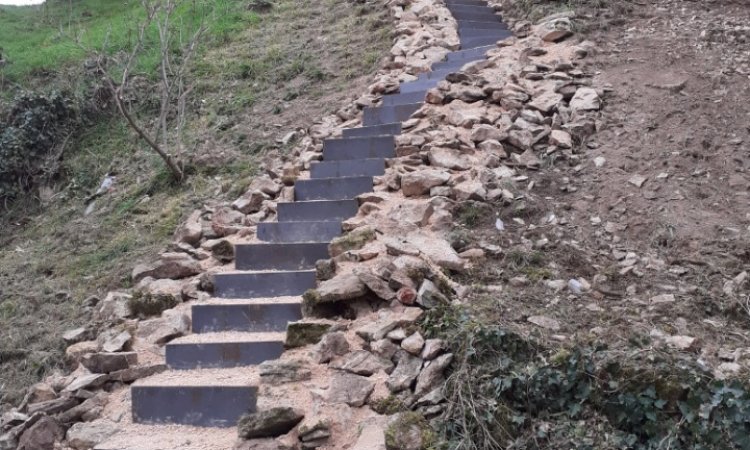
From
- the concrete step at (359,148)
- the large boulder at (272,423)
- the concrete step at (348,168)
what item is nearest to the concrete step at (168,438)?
the large boulder at (272,423)

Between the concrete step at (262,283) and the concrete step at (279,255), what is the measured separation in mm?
221

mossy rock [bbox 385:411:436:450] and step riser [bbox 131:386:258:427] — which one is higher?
mossy rock [bbox 385:411:436:450]

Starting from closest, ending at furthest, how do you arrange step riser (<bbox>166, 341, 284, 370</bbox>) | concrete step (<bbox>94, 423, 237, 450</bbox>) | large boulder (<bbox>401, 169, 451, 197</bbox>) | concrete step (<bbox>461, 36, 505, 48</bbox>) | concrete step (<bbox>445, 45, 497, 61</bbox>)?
1. concrete step (<bbox>94, 423, 237, 450</bbox>)
2. step riser (<bbox>166, 341, 284, 370</bbox>)
3. large boulder (<bbox>401, 169, 451, 197</bbox>)
4. concrete step (<bbox>445, 45, 497, 61</bbox>)
5. concrete step (<bbox>461, 36, 505, 48</bbox>)

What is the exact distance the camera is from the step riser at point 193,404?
12.6ft

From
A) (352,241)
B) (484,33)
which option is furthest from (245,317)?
(484,33)

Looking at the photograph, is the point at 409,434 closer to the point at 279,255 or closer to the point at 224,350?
the point at 224,350

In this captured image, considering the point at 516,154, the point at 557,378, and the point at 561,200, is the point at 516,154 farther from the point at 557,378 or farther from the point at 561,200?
the point at 557,378

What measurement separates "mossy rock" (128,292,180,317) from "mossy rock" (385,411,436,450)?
2.17 metres

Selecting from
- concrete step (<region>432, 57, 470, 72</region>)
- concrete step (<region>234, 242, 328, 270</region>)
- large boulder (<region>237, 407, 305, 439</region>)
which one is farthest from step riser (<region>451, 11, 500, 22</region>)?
large boulder (<region>237, 407, 305, 439</region>)

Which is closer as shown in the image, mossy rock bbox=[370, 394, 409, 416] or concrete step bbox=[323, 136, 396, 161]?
mossy rock bbox=[370, 394, 409, 416]

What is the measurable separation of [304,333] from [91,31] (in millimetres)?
9763

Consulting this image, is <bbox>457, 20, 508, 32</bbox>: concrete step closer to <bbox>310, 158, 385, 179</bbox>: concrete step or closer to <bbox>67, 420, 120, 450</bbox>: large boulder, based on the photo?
<bbox>310, 158, 385, 179</bbox>: concrete step

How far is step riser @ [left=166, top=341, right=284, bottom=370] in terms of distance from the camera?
4.20 m

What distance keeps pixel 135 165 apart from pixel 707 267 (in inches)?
217
